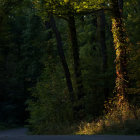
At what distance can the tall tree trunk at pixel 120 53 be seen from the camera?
14.9m

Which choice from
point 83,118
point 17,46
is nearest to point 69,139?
point 83,118

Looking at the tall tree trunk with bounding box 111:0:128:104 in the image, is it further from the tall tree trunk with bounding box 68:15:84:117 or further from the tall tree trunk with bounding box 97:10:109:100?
the tall tree trunk with bounding box 97:10:109:100

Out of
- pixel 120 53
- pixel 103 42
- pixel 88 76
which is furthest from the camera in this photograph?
pixel 103 42

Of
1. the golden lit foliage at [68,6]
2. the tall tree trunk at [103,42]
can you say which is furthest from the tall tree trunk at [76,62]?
the golden lit foliage at [68,6]

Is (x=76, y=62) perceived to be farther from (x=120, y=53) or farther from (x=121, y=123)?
(x=121, y=123)

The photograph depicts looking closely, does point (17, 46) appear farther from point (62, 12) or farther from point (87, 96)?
point (62, 12)

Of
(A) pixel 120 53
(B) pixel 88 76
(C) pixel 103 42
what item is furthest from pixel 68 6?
(B) pixel 88 76

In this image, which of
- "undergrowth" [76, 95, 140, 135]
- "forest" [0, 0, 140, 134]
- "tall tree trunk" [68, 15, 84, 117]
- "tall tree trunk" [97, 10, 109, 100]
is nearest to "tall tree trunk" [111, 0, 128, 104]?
"forest" [0, 0, 140, 134]

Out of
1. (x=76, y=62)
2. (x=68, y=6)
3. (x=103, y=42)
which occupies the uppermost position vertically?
(x=68, y=6)

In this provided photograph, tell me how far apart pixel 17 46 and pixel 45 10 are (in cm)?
3180

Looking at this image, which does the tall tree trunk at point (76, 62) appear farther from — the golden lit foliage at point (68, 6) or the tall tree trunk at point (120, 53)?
the tall tree trunk at point (120, 53)

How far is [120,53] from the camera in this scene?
15148 mm

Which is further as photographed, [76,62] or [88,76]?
[88,76]

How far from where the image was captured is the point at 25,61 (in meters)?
43.4
